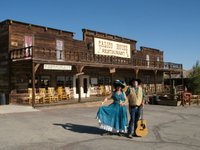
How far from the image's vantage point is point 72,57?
25594 mm

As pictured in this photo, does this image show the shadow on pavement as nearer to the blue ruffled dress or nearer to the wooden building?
the blue ruffled dress

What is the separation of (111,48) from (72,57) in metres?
Answer: 5.62

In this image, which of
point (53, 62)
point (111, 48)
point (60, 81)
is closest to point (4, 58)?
point (53, 62)

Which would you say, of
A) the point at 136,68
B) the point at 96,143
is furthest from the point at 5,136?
the point at 136,68

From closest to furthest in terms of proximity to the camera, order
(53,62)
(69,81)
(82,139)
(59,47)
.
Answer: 1. (82,139)
2. (53,62)
3. (59,47)
4. (69,81)

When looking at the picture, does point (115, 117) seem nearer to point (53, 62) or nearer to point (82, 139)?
point (82, 139)

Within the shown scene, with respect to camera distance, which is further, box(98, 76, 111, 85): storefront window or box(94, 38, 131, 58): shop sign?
box(98, 76, 111, 85): storefront window

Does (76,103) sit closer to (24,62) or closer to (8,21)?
(24,62)

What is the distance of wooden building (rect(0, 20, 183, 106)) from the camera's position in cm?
2094

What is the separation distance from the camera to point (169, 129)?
11000mm

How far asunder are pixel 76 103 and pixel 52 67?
3.26 meters

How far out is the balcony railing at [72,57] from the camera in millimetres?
20806

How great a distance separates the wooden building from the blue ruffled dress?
10.2 meters

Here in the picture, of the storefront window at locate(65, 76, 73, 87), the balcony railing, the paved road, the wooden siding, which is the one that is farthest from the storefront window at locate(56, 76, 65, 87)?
the paved road
